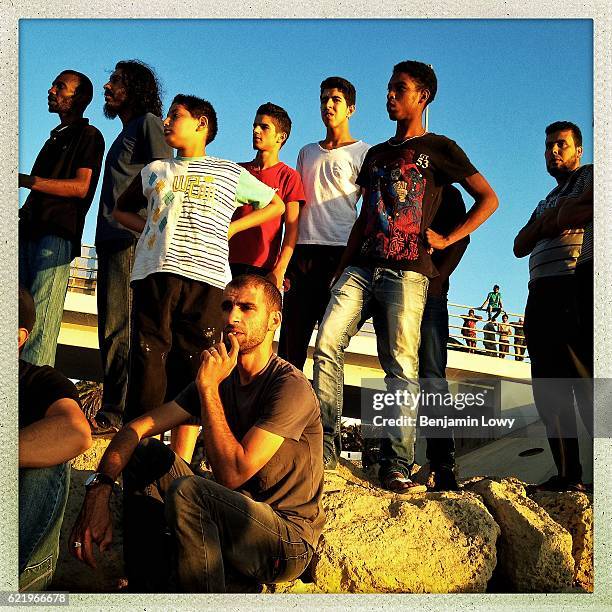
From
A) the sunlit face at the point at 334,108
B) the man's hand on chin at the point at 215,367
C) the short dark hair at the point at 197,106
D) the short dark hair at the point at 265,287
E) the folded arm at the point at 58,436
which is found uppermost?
the sunlit face at the point at 334,108

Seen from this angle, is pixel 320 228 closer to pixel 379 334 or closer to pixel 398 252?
pixel 398 252

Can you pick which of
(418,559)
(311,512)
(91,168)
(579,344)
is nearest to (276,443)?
(311,512)

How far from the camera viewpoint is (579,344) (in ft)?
14.4

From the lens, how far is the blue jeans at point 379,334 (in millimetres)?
4445

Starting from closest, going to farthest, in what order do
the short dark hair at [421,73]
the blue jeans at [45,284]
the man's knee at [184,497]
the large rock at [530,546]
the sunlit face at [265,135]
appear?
the man's knee at [184,497] → the large rock at [530,546] → the short dark hair at [421,73] → the blue jeans at [45,284] → the sunlit face at [265,135]

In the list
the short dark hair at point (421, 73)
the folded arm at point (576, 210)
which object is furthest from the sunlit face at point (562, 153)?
the short dark hair at point (421, 73)

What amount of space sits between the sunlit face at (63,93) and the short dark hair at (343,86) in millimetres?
1066

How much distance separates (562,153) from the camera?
14.7 feet

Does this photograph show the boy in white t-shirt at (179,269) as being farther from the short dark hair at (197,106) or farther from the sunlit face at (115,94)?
the sunlit face at (115,94)

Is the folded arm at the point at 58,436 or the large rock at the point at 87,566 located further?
the large rock at the point at 87,566

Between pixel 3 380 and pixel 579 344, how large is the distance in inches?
90.5

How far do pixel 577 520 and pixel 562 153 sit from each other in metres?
1.55

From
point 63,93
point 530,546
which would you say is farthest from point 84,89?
point 530,546

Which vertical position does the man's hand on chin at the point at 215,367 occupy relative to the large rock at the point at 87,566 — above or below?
above
